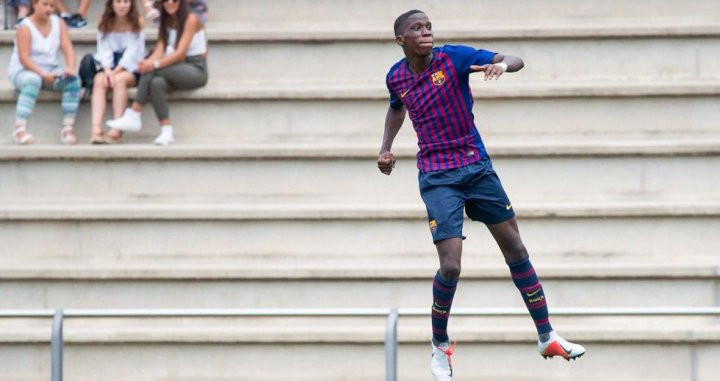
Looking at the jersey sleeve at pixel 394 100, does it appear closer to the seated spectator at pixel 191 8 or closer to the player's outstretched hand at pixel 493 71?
the player's outstretched hand at pixel 493 71

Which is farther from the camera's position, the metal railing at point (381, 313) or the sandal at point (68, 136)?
the sandal at point (68, 136)

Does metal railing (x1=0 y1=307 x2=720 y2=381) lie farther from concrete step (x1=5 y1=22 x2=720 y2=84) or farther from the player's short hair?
concrete step (x1=5 y1=22 x2=720 y2=84)

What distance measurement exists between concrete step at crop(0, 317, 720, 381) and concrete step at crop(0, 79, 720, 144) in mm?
1584

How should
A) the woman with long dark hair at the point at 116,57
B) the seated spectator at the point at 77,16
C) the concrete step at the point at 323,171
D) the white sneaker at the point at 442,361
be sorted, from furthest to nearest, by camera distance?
the seated spectator at the point at 77,16, the woman with long dark hair at the point at 116,57, the concrete step at the point at 323,171, the white sneaker at the point at 442,361

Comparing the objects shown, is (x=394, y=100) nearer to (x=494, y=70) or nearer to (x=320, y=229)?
(x=494, y=70)

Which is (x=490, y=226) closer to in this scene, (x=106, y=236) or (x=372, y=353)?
(x=372, y=353)

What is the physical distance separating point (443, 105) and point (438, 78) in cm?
14

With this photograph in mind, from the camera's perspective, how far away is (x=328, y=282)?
36.6ft

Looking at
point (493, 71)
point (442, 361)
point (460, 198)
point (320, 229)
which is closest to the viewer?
point (493, 71)

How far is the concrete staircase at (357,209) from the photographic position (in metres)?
10.9

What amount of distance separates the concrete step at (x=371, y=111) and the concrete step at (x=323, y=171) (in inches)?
6.7

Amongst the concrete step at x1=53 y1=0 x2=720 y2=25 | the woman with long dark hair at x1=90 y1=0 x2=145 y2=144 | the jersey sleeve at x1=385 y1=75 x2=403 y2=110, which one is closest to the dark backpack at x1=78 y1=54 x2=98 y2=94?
the woman with long dark hair at x1=90 y1=0 x2=145 y2=144

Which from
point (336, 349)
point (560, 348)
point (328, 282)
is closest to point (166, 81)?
point (328, 282)

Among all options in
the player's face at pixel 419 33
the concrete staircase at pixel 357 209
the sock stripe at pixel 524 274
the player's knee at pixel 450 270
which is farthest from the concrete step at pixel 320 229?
the player's face at pixel 419 33
